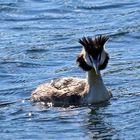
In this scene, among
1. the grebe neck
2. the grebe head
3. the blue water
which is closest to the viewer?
the blue water

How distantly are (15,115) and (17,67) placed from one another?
153 inches

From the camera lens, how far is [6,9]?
94.7ft

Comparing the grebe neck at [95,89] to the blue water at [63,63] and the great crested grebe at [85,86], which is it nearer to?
the great crested grebe at [85,86]

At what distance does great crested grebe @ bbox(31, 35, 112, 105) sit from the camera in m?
19.3

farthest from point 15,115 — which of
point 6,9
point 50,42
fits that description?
point 6,9

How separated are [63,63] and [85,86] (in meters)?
2.54

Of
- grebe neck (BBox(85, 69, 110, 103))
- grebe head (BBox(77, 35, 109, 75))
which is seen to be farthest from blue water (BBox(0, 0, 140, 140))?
grebe head (BBox(77, 35, 109, 75))

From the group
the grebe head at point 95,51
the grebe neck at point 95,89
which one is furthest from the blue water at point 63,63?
the grebe head at point 95,51

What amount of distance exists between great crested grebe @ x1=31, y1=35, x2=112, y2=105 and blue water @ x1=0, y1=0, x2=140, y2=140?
32 cm

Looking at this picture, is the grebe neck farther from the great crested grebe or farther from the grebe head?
the grebe head

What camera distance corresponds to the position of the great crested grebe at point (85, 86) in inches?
759

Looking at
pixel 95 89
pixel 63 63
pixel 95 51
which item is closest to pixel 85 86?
pixel 95 89

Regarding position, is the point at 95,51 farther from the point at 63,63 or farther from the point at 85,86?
the point at 63,63

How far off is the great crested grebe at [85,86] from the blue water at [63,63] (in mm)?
316
